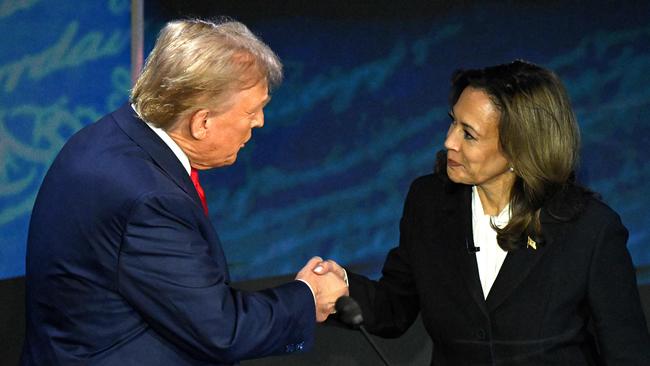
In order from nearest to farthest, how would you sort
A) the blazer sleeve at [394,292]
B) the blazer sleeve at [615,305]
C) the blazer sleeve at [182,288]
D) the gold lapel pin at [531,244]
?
the blazer sleeve at [182,288], the blazer sleeve at [615,305], the gold lapel pin at [531,244], the blazer sleeve at [394,292]

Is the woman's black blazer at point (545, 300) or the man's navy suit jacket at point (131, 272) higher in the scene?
the man's navy suit jacket at point (131, 272)

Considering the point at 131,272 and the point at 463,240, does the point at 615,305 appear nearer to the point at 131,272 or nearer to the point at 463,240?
the point at 463,240

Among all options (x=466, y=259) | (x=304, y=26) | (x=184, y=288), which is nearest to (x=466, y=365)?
(x=466, y=259)

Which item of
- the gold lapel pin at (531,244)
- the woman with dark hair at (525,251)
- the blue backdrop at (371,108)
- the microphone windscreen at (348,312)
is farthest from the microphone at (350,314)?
the blue backdrop at (371,108)

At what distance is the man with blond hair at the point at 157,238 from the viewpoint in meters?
1.90

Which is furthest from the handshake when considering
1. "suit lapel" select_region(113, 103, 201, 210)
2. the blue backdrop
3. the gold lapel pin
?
the blue backdrop

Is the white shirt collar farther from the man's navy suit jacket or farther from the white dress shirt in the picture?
the white dress shirt

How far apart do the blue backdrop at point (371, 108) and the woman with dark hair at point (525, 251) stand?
1.25 metres

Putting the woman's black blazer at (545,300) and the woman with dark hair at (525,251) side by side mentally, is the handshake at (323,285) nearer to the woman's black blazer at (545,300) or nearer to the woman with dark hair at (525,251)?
the woman with dark hair at (525,251)

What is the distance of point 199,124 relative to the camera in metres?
2.05

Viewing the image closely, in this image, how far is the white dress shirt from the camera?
2551 mm

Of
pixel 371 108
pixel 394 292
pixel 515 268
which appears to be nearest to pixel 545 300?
pixel 515 268

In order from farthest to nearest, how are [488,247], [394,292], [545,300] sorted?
[394,292]
[488,247]
[545,300]

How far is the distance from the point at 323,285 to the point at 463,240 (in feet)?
1.49
